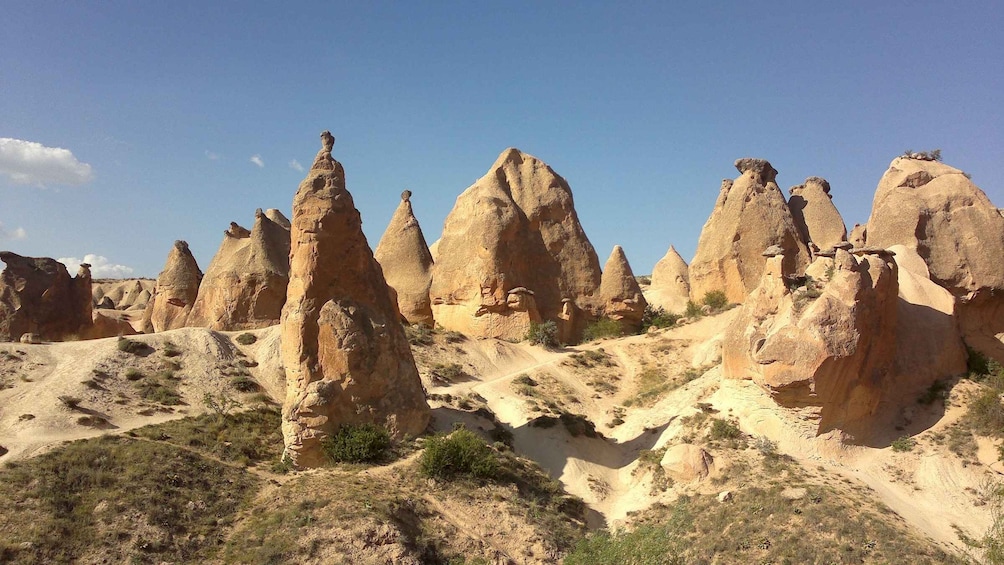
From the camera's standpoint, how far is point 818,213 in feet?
130

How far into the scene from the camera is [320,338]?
19.3 meters

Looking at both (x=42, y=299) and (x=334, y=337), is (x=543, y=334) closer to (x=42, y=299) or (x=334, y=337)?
(x=334, y=337)

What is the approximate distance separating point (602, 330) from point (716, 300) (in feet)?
18.8

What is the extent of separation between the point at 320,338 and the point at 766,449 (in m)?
12.3

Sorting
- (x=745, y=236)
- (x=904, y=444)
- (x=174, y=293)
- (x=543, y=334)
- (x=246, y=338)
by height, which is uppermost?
(x=745, y=236)

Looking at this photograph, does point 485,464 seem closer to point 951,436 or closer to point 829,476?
point 829,476

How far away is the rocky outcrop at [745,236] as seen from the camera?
3394cm

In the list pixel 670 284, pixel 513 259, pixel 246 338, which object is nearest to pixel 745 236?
pixel 513 259

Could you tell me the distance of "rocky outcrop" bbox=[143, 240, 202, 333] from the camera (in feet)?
114

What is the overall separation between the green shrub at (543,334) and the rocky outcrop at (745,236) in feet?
28.1

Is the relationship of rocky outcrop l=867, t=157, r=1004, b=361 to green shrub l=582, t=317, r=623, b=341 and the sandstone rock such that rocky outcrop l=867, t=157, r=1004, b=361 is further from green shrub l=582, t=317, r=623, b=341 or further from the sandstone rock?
green shrub l=582, t=317, r=623, b=341

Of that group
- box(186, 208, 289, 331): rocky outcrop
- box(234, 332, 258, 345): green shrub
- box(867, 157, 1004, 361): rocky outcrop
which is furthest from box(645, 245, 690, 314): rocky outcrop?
box(234, 332, 258, 345): green shrub

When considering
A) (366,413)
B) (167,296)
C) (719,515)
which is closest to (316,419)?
(366,413)

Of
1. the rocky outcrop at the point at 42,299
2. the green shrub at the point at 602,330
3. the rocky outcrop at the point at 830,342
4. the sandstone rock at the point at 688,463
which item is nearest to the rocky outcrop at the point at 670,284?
the green shrub at the point at 602,330
